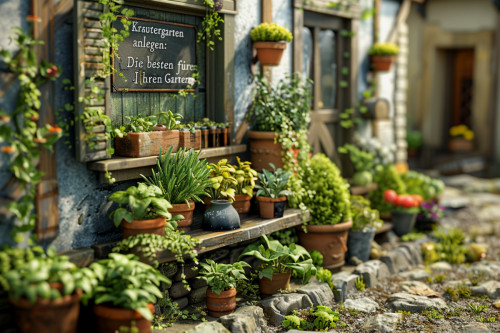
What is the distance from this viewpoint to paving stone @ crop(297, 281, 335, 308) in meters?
5.56

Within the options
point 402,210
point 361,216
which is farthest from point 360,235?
point 402,210

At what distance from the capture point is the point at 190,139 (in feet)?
18.0

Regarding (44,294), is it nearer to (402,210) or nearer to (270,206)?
(270,206)

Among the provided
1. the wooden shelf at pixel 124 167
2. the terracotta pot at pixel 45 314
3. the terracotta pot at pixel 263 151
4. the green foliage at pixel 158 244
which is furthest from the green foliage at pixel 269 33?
the terracotta pot at pixel 45 314

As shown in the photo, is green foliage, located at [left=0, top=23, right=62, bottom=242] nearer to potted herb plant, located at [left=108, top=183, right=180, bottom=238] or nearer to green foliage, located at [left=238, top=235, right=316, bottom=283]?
potted herb plant, located at [left=108, top=183, right=180, bottom=238]

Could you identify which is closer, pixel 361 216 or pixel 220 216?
pixel 220 216

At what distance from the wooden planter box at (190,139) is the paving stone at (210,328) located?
63.6 inches

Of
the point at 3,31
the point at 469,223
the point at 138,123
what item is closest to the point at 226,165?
the point at 138,123

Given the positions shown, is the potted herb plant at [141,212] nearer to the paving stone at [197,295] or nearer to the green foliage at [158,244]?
the green foliage at [158,244]

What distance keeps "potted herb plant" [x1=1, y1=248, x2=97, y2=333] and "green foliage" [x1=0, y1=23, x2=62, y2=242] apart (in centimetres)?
32

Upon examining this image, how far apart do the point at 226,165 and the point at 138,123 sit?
1.00 m

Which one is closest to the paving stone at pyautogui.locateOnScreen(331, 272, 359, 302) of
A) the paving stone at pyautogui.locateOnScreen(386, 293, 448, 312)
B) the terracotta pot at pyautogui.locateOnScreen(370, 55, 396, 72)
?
the paving stone at pyautogui.locateOnScreen(386, 293, 448, 312)

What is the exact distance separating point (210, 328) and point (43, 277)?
139 centimetres

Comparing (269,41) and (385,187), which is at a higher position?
(269,41)
